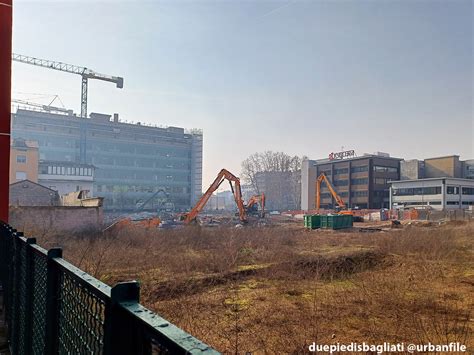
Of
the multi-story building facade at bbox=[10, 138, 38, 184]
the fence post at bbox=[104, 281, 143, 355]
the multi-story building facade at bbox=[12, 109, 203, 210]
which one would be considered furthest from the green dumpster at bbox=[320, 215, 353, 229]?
the multi-story building facade at bbox=[12, 109, 203, 210]

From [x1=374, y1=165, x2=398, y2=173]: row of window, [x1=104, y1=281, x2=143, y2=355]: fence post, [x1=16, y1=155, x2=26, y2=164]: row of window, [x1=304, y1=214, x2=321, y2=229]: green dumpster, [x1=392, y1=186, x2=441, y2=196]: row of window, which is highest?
[x1=374, y1=165, x2=398, y2=173]: row of window

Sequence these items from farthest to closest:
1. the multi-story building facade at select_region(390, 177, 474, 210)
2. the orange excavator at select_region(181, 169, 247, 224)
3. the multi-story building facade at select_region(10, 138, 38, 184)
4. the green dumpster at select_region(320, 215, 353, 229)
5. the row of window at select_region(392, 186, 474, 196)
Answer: the row of window at select_region(392, 186, 474, 196) → the multi-story building facade at select_region(390, 177, 474, 210) → the multi-story building facade at select_region(10, 138, 38, 184) → the green dumpster at select_region(320, 215, 353, 229) → the orange excavator at select_region(181, 169, 247, 224)

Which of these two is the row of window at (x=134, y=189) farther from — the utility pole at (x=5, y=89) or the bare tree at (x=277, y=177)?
the utility pole at (x=5, y=89)

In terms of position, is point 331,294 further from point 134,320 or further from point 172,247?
point 172,247

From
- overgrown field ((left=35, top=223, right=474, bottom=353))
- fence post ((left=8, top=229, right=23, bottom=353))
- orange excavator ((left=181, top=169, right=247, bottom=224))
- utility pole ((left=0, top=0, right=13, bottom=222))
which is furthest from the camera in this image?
orange excavator ((left=181, top=169, right=247, bottom=224))

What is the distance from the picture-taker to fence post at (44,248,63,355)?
2.40 metres

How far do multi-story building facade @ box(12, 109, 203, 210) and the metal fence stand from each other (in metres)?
76.1

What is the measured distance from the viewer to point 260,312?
25.1 feet

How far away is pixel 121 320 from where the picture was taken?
4.53ft

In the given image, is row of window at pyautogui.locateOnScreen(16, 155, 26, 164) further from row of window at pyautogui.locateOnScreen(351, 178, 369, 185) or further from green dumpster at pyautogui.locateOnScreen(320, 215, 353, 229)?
row of window at pyautogui.locateOnScreen(351, 178, 369, 185)

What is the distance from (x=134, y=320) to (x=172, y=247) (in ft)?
54.6

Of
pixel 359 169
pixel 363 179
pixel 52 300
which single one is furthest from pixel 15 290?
pixel 359 169

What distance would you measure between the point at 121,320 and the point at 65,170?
62.6 m

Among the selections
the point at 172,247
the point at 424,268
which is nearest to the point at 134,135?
the point at 172,247
